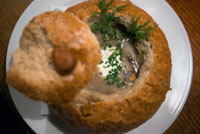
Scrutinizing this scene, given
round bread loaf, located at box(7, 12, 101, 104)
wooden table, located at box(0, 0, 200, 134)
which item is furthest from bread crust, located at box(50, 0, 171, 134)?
wooden table, located at box(0, 0, 200, 134)

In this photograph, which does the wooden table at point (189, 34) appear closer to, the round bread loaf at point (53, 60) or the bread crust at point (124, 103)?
the bread crust at point (124, 103)

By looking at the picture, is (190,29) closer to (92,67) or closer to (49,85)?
(92,67)

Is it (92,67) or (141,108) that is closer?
(92,67)

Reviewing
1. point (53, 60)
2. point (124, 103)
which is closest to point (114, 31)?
point (124, 103)

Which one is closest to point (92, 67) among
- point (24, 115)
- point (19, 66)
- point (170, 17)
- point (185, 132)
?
point (19, 66)

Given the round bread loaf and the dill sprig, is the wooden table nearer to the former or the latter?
the dill sprig

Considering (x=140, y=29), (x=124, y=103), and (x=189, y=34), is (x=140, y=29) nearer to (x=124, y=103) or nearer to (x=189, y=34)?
(x=124, y=103)

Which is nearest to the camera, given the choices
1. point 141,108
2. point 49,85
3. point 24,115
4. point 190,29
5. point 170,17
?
point 49,85
